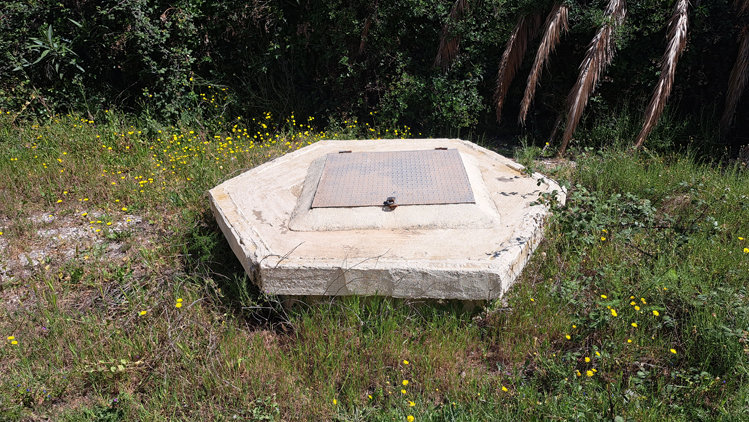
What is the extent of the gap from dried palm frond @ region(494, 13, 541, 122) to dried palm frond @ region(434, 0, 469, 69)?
570 millimetres

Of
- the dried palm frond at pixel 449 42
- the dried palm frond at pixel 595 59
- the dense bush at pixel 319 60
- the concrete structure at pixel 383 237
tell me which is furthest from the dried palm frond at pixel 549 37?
the concrete structure at pixel 383 237

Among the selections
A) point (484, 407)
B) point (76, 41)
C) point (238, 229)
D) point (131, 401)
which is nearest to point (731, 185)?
point (484, 407)

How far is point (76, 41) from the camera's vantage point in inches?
234

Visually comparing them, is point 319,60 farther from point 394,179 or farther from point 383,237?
point 383,237

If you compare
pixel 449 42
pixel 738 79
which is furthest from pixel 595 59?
pixel 449 42

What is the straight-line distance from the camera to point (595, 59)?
492cm

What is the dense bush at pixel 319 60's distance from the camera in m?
5.48

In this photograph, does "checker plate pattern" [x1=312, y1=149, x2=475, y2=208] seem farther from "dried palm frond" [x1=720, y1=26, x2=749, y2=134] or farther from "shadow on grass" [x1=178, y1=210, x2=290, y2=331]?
"dried palm frond" [x1=720, y1=26, x2=749, y2=134]

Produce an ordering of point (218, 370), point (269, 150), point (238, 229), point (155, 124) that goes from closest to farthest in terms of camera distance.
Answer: point (218, 370) → point (238, 229) → point (269, 150) → point (155, 124)

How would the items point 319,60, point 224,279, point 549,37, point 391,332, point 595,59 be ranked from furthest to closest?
point 319,60
point 549,37
point 595,59
point 224,279
point 391,332

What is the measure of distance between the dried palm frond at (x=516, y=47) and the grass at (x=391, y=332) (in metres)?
1.94

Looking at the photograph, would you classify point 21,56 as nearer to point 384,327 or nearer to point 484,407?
point 384,327

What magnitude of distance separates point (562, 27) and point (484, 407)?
13.7 ft

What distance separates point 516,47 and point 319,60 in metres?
2.28
